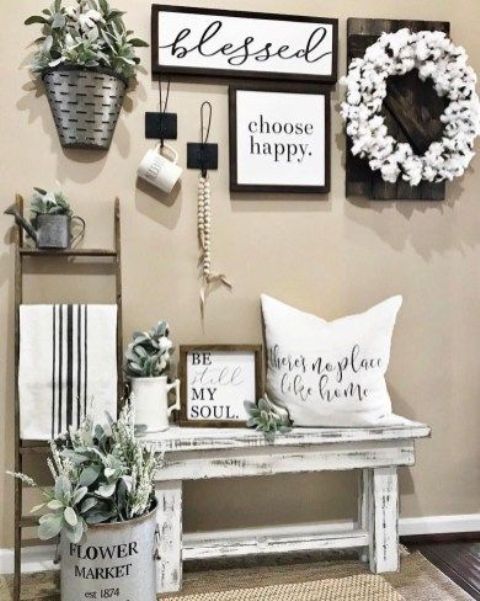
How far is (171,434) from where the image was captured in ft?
6.68

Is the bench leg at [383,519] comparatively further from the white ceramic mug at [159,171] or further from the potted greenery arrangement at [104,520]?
the white ceramic mug at [159,171]

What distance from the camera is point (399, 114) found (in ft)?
7.63

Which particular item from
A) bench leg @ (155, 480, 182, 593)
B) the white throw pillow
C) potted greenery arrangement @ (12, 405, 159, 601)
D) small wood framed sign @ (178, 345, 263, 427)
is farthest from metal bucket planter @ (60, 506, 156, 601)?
the white throw pillow

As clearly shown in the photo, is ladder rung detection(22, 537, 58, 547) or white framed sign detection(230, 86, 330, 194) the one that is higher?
white framed sign detection(230, 86, 330, 194)

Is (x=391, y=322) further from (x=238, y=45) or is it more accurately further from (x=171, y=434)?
(x=238, y=45)

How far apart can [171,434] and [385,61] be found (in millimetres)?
1424

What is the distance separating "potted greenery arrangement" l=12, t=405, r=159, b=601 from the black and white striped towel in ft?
0.67

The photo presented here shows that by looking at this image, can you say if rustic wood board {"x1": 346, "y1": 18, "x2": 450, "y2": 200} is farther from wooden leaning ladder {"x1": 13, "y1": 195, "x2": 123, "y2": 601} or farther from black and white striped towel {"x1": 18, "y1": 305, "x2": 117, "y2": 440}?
black and white striped towel {"x1": 18, "y1": 305, "x2": 117, "y2": 440}

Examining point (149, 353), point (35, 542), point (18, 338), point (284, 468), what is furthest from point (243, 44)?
point (35, 542)

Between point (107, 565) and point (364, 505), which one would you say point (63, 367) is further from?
point (364, 505)

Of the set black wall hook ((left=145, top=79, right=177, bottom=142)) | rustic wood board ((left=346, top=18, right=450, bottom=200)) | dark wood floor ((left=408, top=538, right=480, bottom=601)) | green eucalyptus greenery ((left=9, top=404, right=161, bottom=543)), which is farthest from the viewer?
rustic wood board ((left=346, top=18, right=450, bottom=200))

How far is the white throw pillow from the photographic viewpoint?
6.82 feet

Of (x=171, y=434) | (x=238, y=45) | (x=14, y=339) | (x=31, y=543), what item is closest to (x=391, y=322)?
(x=171, y=434)

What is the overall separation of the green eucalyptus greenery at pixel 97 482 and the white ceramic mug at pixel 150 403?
153 mm
